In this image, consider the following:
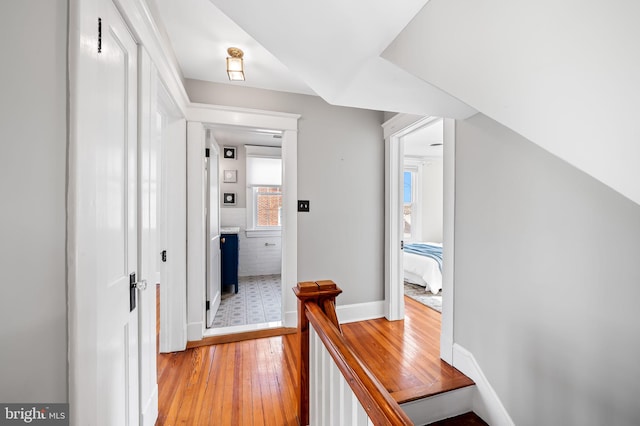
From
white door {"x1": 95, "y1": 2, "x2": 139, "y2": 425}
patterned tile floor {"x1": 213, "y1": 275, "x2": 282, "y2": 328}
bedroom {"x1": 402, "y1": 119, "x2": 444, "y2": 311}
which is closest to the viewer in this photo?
white door {"x1": 95, "y1": 2, "x2": 139, "y2": 425}

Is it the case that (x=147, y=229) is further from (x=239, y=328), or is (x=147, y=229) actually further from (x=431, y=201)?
(x=431, y=201)

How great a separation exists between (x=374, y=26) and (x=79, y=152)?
3.49 feet

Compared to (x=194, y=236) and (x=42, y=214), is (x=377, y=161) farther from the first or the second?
(x=42, y=214)

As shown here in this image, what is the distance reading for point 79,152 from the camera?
744 millimetres

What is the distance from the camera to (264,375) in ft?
6.36

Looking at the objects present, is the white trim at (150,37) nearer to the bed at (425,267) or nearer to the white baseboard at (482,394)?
the white baseboard at (482,394)

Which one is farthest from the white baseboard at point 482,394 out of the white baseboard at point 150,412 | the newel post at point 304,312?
the white baseboard at point 150,412

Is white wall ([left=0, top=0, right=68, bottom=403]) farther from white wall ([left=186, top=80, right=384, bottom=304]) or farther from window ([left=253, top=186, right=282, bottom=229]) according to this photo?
window ([left=253, top=186, right=282, bottom=229])

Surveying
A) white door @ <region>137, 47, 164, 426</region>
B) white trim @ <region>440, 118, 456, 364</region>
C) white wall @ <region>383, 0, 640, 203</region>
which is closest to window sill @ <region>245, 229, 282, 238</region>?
white door @ <region>137, 47, 164, 426</region>

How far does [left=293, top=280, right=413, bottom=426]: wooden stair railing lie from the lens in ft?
2.19

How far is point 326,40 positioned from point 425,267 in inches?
136

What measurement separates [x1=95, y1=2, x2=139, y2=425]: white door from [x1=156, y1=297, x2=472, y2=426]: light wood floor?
52 centimetres

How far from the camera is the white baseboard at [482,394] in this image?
5.14 ft

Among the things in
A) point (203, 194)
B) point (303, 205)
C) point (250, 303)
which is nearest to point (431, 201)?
point (303, 205)
